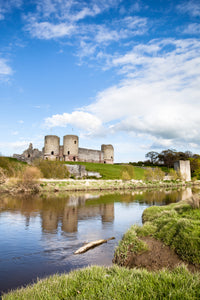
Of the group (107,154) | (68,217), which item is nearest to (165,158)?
(107,154)

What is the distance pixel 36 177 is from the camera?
28.5 metres

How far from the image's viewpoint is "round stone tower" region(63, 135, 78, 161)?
61188 mm

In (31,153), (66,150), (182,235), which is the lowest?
(182,235)

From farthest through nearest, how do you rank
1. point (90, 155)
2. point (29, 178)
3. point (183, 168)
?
point (90, 155) < point (183, 168) < point (29, 178)

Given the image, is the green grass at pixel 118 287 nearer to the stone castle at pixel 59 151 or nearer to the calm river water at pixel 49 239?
the calm river water at pixel 49 239

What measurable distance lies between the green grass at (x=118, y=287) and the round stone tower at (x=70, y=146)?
57.7 m

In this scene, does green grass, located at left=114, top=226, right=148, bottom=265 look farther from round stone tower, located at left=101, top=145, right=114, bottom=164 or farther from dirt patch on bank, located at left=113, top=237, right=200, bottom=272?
round stone tower, located at left=101, top=145, right=114, bottom=164

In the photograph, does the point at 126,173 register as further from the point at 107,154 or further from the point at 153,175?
the point at 107,154

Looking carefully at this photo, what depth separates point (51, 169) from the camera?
122ft

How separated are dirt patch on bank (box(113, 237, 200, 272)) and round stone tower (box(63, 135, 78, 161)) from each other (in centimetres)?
5565

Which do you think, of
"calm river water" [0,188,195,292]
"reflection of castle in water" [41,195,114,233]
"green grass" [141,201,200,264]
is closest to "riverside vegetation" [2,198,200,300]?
"green grass" [141,201,200,264]

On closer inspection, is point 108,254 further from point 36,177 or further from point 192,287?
point 36,177

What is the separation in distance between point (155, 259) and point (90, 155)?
208 feet

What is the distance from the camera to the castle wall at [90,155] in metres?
66.2
